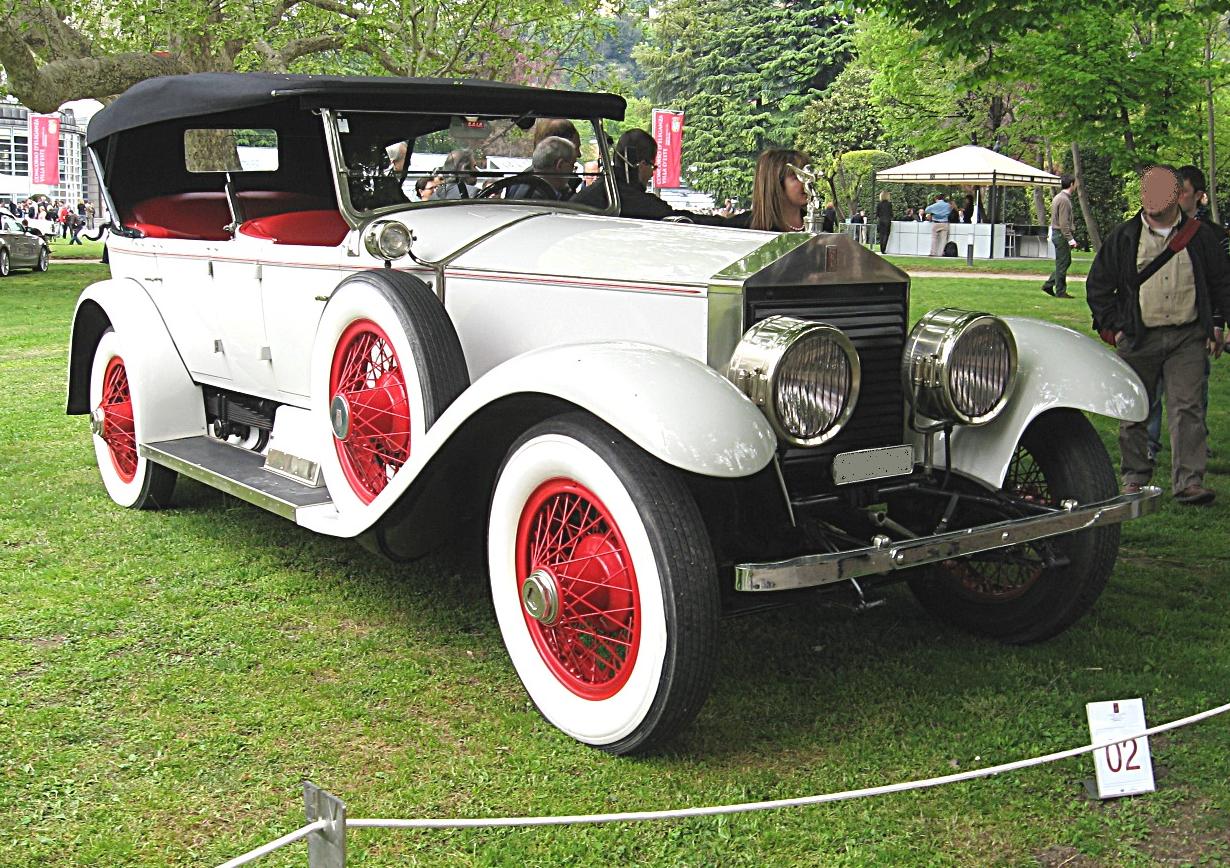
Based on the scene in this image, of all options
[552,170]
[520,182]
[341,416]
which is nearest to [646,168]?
[552,170]

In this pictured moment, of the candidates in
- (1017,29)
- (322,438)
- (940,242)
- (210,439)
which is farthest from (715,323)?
(940,242)

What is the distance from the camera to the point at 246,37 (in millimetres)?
17141

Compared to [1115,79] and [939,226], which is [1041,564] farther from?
[939,226]

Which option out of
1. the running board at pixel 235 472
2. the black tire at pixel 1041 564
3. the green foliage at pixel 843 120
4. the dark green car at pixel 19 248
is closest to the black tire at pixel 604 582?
A: the running board at pixel 235 472

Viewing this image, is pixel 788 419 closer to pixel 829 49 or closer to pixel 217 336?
pixel 217 336

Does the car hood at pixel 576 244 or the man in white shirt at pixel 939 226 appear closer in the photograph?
the car hood at pixel 576 244

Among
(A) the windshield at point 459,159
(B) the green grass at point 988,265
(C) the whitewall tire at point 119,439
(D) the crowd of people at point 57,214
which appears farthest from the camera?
(D) the crowd of people at point 57,214

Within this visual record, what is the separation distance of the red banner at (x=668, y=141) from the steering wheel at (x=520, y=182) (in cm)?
2861

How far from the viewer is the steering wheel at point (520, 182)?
5290 millimetres

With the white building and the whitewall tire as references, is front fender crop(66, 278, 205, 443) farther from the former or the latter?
the white building

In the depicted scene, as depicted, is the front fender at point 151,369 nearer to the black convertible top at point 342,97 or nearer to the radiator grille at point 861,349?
the black convertible top at point 342,97

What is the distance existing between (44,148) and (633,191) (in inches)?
1803

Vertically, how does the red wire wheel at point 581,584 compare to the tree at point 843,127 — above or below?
below

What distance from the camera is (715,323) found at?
3.70 metres
